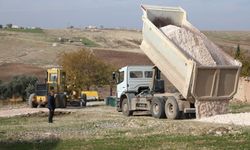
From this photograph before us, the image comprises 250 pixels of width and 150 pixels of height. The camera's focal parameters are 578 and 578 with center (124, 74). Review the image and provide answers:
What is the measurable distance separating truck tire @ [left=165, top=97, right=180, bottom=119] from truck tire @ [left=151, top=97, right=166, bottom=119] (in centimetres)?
35

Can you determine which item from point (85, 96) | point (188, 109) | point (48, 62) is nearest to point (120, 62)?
point (48, 62)

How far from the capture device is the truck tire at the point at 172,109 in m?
25.9

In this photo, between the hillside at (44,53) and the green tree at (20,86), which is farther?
the hillside at (44,53)

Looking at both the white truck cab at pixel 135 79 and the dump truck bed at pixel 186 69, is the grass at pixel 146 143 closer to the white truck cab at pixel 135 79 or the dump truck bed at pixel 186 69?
the dump truck bed at pixel 186 69

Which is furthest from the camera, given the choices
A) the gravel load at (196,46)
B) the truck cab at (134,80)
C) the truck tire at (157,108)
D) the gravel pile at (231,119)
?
the truck cab at (134,80)

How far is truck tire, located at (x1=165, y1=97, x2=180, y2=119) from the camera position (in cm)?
2592

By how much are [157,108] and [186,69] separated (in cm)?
389

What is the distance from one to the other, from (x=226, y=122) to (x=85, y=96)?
2174 cm

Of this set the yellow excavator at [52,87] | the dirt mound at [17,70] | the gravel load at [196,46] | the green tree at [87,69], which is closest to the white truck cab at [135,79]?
the gravel load at [196,46]

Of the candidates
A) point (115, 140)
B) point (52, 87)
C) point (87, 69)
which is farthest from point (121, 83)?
point (87, 69)

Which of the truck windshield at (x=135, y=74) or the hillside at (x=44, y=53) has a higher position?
the hillside at (x=44, y=53)

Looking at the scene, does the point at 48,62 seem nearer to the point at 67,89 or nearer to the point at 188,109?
the point at 67,89

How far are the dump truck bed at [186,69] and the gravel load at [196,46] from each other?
313 millimetres

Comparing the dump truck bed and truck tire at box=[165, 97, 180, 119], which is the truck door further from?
truck tire at box=[165, 97, 180, 119]
